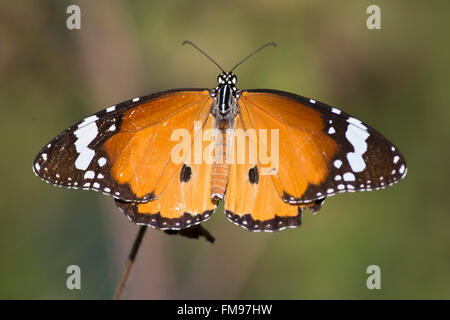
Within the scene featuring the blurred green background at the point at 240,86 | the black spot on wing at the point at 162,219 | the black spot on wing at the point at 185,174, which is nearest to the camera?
the black spot on wing at the point at 162,219

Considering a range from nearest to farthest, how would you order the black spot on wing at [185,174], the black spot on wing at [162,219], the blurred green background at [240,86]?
the black spot on wing at [162,219] → the black spot on wing at [185,174] → the blurred green background at [240,86]

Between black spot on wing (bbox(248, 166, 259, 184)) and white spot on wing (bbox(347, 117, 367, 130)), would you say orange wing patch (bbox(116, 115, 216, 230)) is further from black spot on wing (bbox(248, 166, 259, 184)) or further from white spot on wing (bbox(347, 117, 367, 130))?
white spot on wing (bbox(347, 117, 367, 130))

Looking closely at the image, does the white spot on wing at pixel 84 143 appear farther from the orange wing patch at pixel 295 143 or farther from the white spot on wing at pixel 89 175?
the orange wing patch at pixel 295 143

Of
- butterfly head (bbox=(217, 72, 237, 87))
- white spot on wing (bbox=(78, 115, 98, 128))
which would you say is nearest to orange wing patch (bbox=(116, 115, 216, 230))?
butterfly head (bbox=(217, 72, 237, 87))

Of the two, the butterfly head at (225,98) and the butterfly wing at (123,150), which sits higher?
the butterfly head at (225,98)
